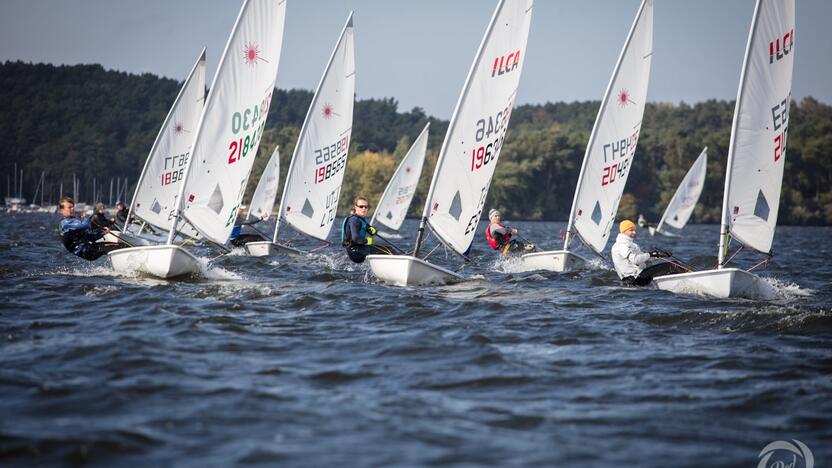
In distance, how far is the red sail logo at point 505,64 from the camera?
1501cm

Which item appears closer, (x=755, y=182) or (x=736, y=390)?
(x=736, y=390)

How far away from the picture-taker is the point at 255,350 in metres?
8.10

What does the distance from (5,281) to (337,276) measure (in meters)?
5.70

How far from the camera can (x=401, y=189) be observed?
33688mm

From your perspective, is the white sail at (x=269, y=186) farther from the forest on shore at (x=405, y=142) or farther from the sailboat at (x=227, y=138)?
the forest on shore at (x=405, y=142)

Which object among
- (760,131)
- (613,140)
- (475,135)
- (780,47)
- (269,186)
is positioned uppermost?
(780,47)

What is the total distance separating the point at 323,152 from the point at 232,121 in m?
8.03

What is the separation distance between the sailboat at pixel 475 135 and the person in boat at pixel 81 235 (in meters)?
5.39

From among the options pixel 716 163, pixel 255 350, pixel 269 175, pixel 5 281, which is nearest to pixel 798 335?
pixel 255 350

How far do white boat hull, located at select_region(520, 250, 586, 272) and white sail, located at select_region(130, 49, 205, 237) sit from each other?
9474mm

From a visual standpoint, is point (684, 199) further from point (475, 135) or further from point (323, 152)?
point (475, 135)

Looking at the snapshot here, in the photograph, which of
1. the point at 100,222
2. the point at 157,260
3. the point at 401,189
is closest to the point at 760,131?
the point at 157,260

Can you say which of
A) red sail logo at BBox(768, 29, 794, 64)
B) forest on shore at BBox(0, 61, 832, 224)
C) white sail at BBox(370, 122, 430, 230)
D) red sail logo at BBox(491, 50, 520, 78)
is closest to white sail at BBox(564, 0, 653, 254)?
red sail logo at BBox(491, 50, 520, 78)

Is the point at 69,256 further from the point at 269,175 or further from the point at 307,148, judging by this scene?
the point at 269,175
